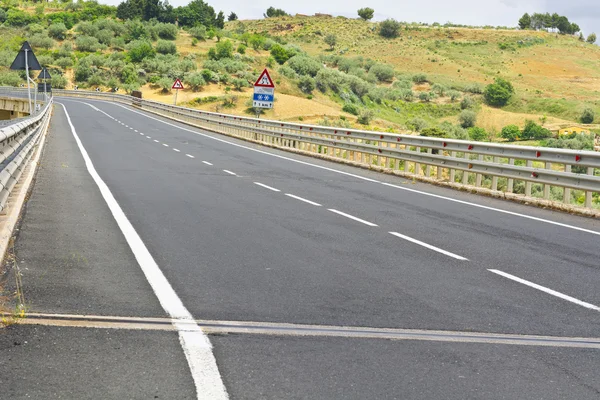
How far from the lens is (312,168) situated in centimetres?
2394

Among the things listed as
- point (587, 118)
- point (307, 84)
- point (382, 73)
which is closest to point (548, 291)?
point (307, 84)

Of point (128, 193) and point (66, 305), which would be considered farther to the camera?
point (128, 193)

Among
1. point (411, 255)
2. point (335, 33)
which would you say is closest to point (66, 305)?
point (411, 255)

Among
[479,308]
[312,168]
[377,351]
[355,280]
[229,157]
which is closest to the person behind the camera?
[377,351]

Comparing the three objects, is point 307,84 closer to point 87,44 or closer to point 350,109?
point 350,109

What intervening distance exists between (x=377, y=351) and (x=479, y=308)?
1744 millimetres

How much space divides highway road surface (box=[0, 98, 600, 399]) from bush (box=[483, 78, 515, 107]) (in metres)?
108

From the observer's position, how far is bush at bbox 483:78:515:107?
388 ft

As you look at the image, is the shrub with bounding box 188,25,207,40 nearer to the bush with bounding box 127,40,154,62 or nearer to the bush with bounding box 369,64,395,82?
the bush with bounding box 127,40,154,62

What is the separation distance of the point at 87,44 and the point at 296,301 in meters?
130

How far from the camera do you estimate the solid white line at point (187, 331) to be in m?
4.61

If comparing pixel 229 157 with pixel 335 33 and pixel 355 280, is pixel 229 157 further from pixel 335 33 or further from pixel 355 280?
pixel 335 33

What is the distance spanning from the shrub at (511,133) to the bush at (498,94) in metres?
25.4

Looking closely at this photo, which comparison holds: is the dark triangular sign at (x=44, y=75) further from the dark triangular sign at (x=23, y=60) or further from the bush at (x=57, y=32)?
the bush at (x=57, y=32)
